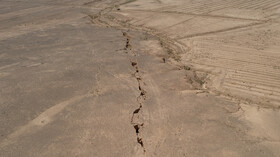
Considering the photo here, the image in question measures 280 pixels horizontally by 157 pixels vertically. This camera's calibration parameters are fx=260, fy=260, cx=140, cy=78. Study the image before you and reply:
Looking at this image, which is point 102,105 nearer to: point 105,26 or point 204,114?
point 204,114

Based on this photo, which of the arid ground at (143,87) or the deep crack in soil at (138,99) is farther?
the deep crack in soil at (138,99)

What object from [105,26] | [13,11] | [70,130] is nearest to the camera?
[70,130]

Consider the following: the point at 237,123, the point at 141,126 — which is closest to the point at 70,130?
the point at 141,126

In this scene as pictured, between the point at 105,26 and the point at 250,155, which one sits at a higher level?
the point at 105,26

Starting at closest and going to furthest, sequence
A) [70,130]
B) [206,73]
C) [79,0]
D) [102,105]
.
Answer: [70,130] → [102,105] → [206,73] → [79,0]

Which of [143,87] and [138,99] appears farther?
[143,87]

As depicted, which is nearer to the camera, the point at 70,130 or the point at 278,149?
the point at 278,149

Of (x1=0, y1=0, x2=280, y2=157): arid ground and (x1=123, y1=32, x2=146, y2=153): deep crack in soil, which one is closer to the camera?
(x1=0, y1=0, x2=280, y2=157): arid ground
